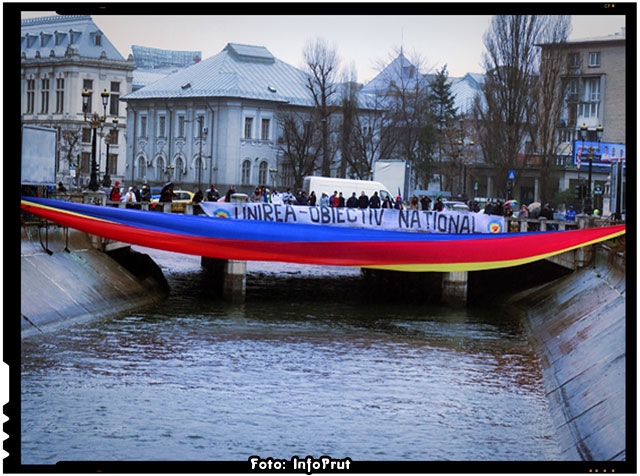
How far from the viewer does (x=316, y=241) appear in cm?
2031

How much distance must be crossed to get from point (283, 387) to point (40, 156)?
7853 millimetres

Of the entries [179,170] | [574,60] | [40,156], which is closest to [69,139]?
[179,170]

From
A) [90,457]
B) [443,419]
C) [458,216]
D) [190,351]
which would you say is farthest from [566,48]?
[90,457]

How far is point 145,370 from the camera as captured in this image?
2062cm

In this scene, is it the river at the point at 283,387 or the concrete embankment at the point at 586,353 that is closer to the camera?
the concrete embankment at the point at 586,353

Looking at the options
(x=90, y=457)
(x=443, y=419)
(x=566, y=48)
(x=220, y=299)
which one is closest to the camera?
(x=90, y=457)

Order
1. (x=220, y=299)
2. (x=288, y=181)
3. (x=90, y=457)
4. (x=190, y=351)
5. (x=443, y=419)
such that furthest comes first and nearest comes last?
(x=288, y=181) → (x=220, y=299) → (x=190, y=351) → (x=443, y=419) → (x=90, y=457)

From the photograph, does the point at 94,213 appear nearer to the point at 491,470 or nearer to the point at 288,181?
the point at 491,470

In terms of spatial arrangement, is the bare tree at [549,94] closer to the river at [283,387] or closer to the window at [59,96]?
the river at [283,387]

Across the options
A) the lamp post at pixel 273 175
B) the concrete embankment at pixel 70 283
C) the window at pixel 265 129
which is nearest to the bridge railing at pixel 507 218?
the concrete embankment at pixel 70 283

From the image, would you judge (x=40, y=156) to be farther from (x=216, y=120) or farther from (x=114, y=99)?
(x=216, y=120)

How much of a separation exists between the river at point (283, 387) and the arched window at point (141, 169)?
210 ft

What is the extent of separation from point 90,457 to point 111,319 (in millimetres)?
13522

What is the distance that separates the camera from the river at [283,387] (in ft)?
48.0
